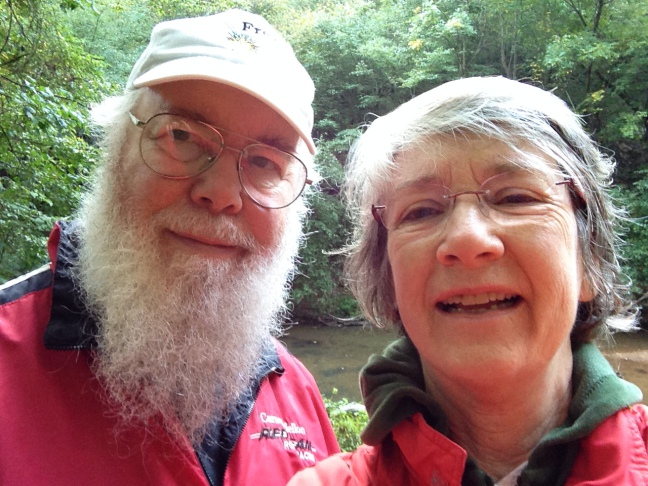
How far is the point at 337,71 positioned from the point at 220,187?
39.8ft

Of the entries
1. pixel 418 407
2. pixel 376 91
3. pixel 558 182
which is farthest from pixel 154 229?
pixel 376 91

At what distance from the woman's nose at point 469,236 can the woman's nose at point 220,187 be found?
0.66 metres

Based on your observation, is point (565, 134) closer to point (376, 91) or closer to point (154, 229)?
point (154, 229)

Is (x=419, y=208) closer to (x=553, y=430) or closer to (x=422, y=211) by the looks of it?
(x=422, y=211)

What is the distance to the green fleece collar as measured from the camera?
99cm

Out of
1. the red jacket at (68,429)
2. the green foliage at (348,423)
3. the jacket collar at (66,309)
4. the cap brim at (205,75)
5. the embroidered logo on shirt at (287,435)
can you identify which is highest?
the cap brim at (205,75)

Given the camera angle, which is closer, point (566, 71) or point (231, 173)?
point (231, 173)

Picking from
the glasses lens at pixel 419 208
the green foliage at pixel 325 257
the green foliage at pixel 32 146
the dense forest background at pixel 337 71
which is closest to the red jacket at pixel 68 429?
the glasses lens at pixel 419 208

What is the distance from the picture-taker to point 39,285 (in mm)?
1402

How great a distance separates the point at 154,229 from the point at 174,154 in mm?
235

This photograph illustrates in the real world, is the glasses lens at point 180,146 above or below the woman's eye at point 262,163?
above

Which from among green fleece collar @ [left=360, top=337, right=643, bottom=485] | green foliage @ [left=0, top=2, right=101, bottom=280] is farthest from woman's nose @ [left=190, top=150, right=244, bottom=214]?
green foliage @ [left=0, top=2, right=101, bottom=280]

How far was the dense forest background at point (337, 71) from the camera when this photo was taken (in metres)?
4.12

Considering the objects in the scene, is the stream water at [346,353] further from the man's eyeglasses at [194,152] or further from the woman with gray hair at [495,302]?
the woman with gray hair at [495,302]
